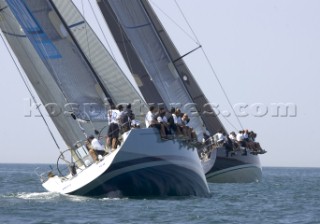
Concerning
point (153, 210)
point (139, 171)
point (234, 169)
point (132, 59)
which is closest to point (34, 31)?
point (139, 171)

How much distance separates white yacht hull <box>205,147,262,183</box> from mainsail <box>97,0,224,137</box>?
1645 mm

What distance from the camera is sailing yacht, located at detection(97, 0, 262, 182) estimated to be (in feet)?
131

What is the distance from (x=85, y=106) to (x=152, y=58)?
13195mm

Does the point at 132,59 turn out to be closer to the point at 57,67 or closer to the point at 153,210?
the point at 57,67

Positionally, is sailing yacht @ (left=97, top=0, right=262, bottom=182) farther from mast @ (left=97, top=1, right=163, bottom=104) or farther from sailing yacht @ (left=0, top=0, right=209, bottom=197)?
sailing yacht @ (left=0, top=0, right=209, bottom=197)

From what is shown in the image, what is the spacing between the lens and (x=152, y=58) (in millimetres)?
40812

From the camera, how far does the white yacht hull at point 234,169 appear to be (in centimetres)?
4000

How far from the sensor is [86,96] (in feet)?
91.2

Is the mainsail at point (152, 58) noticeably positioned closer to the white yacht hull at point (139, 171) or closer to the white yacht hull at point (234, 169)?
the white yacht hull at point (234, 169)

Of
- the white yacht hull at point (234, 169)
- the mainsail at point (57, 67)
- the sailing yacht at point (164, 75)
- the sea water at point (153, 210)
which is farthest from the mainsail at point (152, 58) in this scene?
the sea water at point (153, 210)

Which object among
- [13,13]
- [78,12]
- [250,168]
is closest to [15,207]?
[13,13]

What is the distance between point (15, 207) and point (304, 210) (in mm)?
6852

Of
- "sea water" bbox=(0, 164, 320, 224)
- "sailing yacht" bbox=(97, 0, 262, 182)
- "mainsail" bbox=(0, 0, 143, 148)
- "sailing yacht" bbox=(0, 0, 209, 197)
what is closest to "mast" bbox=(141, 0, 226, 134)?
"sailing yacht" bbox=(97, 0, 262, 182)

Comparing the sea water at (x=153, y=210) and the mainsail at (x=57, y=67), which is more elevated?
the mainsail at (x=57, y=67)
